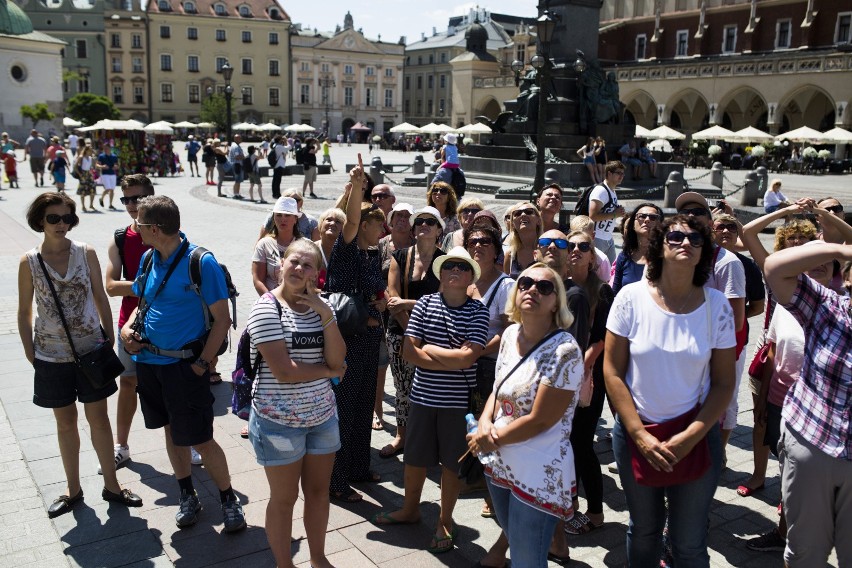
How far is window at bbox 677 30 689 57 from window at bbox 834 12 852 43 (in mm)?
12571

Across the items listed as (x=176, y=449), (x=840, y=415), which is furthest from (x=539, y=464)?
(x=176, y=449)

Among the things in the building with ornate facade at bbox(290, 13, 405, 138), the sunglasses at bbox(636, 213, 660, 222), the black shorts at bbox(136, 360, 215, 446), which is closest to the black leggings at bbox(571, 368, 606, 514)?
the sunglasses at bbox(636, 213, 660, 222)

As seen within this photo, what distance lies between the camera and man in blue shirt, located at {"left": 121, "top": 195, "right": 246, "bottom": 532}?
4.41 metres

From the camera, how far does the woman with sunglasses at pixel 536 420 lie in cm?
335

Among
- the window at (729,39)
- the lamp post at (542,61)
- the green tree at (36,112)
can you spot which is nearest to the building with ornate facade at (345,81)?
the green tree at (36,112)

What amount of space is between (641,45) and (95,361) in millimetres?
68529

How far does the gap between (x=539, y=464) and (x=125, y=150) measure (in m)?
30.0

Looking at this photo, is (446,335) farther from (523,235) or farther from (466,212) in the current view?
(466,212)

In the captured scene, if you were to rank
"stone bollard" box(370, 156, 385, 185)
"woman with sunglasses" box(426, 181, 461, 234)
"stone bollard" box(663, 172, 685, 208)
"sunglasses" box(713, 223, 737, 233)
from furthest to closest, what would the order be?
"stone bollard" box(370, 156, 385, 185) < "stone bollard" box(663, 172, 685, 208) < "woman with sunglasses" box(426, 181, 461, 234) < "sunglasses" box(713, 223, 737, 233)

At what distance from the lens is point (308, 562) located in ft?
13.8

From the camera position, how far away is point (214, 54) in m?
91.2

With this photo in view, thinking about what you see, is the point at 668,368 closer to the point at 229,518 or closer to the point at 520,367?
the point at 520,367

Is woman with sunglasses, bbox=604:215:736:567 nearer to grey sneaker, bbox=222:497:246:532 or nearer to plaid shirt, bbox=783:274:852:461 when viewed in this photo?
plaid shirt, bbox=783:274:852:461

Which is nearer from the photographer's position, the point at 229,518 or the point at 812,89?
the point at 229,518
